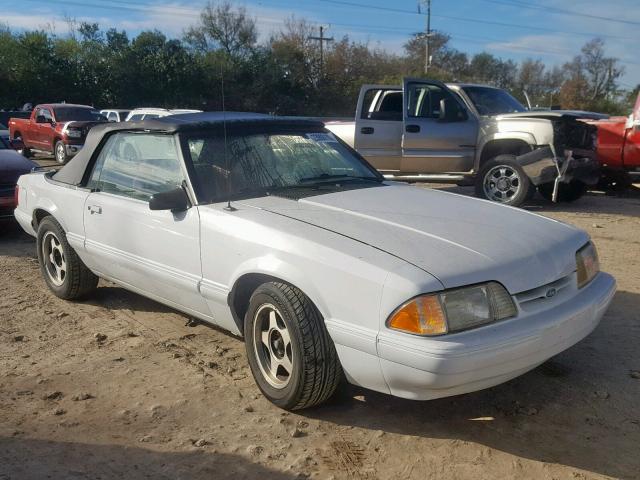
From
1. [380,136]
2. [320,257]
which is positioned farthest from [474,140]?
[320,257]

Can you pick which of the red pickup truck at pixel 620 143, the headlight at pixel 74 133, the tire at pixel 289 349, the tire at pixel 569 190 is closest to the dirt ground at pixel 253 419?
the tire at pixel 289 349

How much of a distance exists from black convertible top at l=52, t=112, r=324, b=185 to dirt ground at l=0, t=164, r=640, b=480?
1337 millimetres

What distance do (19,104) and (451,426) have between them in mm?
33320

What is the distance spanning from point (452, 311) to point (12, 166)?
721 cm

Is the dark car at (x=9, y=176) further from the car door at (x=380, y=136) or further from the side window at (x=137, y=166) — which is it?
the car door at (x=380, y=136)

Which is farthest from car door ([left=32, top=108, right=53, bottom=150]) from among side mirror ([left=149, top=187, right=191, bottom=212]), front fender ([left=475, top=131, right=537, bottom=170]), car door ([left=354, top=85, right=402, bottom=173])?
side mirror ([left=149, top=187, right=191, bottom=212])

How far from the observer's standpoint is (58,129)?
56.7 feet

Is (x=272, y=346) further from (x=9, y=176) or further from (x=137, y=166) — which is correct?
(x=9, y=176)

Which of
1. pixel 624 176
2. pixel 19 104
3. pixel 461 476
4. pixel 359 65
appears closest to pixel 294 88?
pixel 359 65

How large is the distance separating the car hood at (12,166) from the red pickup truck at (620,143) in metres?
8.47

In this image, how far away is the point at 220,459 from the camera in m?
2.93

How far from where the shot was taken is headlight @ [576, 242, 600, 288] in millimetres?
3441

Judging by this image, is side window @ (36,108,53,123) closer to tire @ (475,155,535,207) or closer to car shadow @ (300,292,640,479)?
tire @ (475,155,535,207)

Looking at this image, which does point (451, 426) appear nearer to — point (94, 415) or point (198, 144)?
point (94, 415)
